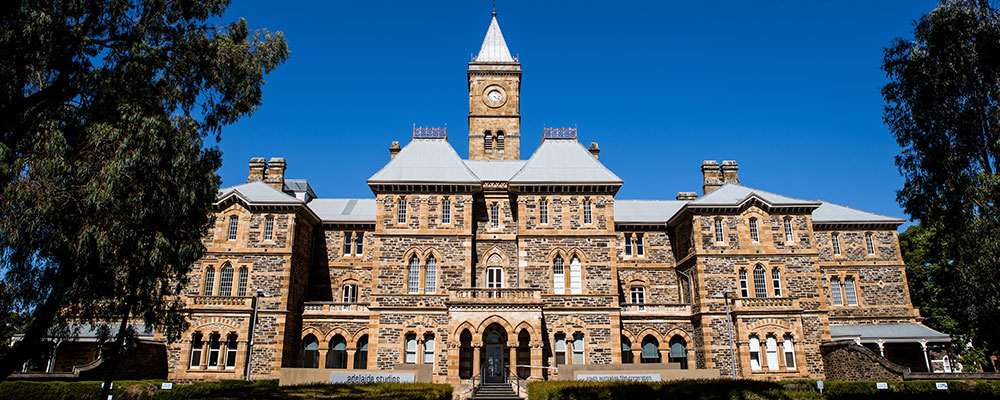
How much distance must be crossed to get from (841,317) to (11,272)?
41.8 meters

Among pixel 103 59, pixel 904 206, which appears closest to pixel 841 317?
pixel 904 206

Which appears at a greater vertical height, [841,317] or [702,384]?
[841,317]

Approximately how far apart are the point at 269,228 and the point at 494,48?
83.2 ft

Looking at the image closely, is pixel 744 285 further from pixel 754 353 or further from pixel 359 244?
pixel 359 244

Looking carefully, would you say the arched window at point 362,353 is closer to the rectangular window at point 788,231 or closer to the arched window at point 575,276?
the arched window at point 575,276

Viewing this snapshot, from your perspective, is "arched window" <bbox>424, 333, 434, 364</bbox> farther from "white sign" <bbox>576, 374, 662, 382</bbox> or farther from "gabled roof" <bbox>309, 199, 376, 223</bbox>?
"gabled roof" <bbox>309, 199, 376, 223</bbox>

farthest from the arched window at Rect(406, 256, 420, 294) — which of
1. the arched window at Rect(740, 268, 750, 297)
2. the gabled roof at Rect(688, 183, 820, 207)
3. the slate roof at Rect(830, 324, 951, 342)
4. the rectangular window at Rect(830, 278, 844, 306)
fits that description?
the rectangular window at Rect(830, 278, 844, 306)

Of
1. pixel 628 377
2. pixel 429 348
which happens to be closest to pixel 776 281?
pixel 628 377

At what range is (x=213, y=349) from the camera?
107 ft

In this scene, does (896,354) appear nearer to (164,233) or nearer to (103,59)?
(164,233)

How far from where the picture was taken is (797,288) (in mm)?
34906

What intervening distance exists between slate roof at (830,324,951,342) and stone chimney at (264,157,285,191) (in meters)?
36.2

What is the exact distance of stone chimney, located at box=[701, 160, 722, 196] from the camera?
43.2 metres

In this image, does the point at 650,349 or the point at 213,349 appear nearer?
the point at 213,349
